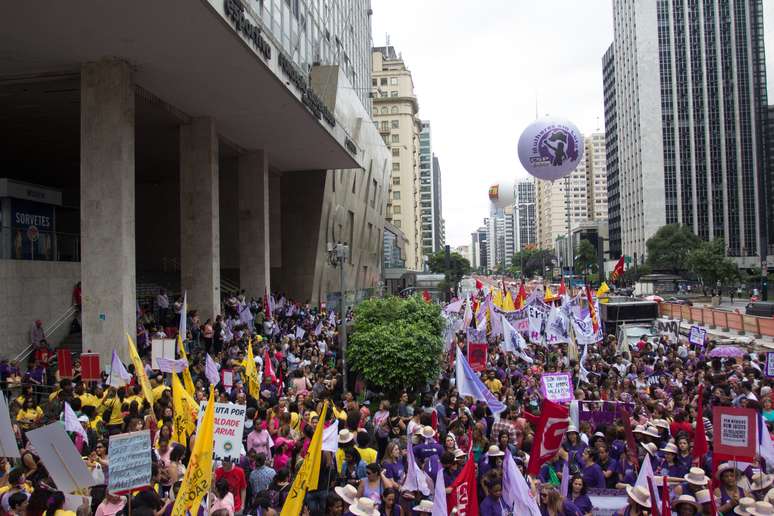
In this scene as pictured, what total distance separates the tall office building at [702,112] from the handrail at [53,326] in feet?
314

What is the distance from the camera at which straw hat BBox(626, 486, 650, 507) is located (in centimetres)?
663

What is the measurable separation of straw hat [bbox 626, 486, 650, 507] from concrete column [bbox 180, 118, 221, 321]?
19.3m

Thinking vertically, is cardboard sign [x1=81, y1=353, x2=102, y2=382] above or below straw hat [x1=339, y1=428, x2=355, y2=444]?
above

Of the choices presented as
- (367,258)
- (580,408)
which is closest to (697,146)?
(367,258)

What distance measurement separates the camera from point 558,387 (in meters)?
11.3

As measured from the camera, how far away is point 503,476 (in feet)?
22.4

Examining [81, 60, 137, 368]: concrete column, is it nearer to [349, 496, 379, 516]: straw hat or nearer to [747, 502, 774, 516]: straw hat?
[349, 496, 379, 516]: straw hat

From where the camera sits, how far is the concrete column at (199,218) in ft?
78.3

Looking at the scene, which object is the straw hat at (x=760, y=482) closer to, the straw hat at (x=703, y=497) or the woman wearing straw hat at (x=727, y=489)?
the woman wearing straw hat at (x=727, y=489)

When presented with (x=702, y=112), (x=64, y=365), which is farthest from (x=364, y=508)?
(x=702, y=112)

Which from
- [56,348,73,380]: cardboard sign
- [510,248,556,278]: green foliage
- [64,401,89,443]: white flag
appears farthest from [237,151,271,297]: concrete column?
[510,248,556,278]: green foliage

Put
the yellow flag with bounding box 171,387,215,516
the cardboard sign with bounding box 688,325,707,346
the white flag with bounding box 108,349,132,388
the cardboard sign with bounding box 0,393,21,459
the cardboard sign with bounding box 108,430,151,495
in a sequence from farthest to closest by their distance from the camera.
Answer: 1. the cardboard sign with bounding box 688,325,707,346
2. the white flag with bounding box 108,349,132,388
3. the cardboard sign with bounding box 0,393,21,459
4. the cardboard sign with bounding box 108,430,151,495
5. the yellow flag with bounding box 171,387,215,516

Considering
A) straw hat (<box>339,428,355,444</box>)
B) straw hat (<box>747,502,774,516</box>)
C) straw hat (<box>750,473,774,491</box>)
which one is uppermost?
straw hat (<box>339,428,355,444</box>)

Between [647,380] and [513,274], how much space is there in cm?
18294
